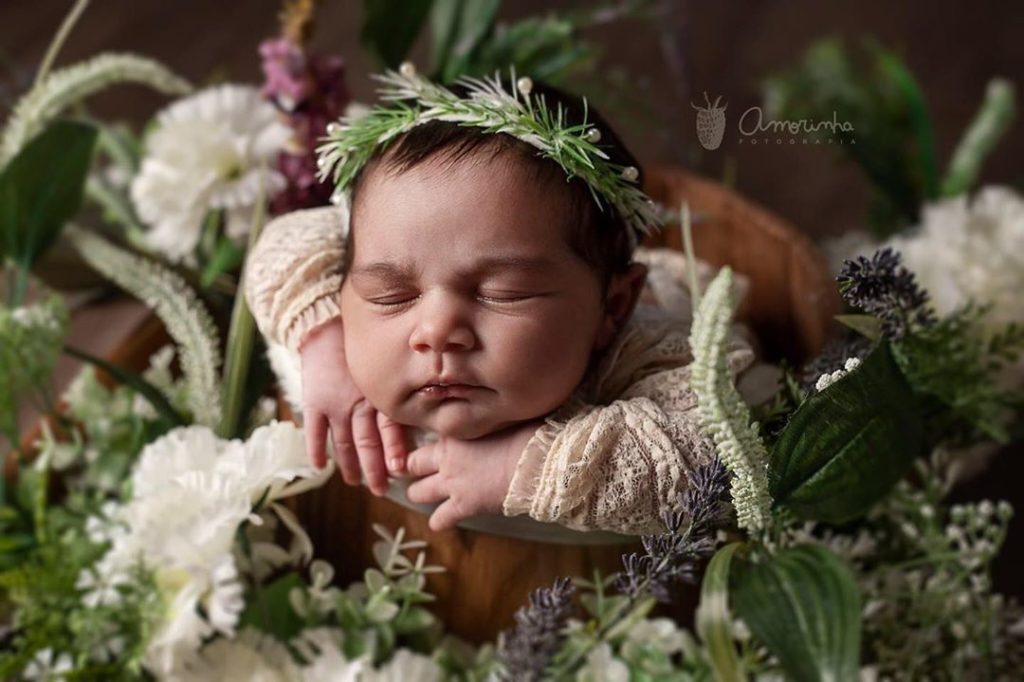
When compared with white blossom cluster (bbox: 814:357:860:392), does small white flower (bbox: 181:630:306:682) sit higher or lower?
lower

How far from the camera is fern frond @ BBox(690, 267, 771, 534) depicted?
1.55ft

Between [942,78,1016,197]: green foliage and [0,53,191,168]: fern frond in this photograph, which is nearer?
[0,53,191,168]: fern frond

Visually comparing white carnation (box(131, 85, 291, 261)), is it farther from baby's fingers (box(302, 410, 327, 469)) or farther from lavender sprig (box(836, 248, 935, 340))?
lavender sprig (box(836, 248, 935, 340))

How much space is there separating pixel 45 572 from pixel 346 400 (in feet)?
0.93

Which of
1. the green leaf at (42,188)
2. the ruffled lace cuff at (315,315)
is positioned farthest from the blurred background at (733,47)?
the ruffled lace cuff at (315,315)

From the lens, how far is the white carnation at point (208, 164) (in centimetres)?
92

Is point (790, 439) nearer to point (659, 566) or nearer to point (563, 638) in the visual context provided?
point (659, 566)

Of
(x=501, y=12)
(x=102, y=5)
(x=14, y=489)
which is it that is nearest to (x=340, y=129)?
(x=14, y=489)

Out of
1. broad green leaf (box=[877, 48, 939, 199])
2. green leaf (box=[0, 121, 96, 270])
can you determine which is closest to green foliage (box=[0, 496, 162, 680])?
green leaf (box=[0, 121, 96, 270])

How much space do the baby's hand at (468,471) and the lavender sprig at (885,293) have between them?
187 millimetres

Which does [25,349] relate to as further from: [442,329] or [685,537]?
[685,537]

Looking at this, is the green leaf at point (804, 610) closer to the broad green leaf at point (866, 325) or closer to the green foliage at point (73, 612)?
the broad green leaf at point (866, 325)

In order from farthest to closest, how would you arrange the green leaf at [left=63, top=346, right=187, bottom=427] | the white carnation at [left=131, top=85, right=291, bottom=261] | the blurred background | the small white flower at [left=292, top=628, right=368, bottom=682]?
the blurred background < the white carnation at [left=131, top=85, right=291, bottom=261] < the green leaf at [left=63, top=346, right=187, bottom=427] < the small white flower at [left=292, top=628, right=368, bottom=682]

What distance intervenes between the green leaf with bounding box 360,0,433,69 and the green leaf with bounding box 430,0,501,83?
0.10ft
